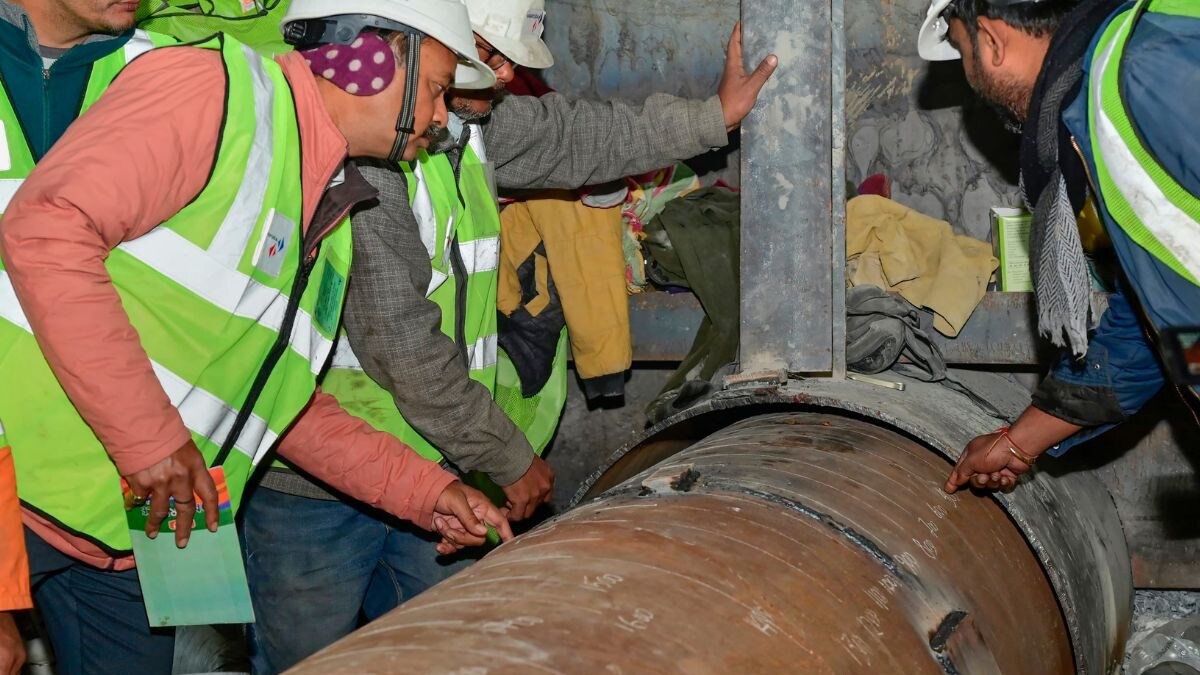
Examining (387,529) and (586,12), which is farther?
(586,12)

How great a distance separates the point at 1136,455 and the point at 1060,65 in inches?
86.7

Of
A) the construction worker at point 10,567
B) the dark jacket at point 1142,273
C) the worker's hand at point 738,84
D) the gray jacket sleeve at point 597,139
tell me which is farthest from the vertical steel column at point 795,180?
the construction worker at point 10,567

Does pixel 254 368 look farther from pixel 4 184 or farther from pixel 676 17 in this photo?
pixel 676 17

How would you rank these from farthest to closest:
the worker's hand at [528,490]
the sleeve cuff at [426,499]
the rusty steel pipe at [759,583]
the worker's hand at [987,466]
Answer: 1. the worker's hand at [528,490]
2. the sleeve cuff at [426,499]
3. the worker's hand at [987,466]
4. the rusty steel pipe at [759,583]

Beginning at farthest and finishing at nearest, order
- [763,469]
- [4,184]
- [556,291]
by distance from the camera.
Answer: [556,291] → [763,469] → [4,184]

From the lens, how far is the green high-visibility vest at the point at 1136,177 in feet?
6.33

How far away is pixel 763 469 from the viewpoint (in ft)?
7.85

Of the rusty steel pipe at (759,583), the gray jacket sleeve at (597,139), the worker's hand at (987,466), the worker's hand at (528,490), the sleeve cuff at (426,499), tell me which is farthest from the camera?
the gray jacket sleeve at (597,139)

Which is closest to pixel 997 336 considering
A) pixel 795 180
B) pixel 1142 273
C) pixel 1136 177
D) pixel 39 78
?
pixel 795 180

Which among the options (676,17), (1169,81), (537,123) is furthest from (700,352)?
(1169,81)

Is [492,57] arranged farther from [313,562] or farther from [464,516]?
[313,562]

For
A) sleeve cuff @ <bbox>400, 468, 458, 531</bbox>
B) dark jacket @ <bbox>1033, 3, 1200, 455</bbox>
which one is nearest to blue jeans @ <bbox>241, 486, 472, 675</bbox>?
sleeve cuff @ <bbox>400, 468, 458, 531</bbox>

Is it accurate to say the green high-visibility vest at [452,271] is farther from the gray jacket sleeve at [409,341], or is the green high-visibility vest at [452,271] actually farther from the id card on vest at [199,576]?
the id card on vest at [199,576]

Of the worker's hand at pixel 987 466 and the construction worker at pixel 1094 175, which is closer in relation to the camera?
the construction worker at pixel 1094 175
